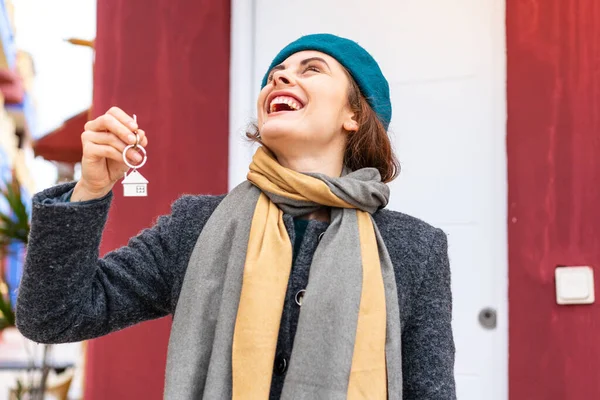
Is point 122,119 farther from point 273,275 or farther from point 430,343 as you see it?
point 430,343

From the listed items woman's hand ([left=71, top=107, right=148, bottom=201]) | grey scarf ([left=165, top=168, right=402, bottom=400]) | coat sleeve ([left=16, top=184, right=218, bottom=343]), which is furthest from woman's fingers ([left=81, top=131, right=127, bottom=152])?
grey scarf ([left=165, top=168, right=402, bottom=400])

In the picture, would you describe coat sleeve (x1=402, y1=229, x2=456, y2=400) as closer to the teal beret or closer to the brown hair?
the brown hair

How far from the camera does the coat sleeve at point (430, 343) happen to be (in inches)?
67.4

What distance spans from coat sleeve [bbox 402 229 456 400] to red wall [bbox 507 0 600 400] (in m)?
1.21

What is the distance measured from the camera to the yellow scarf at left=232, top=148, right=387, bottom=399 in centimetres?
160

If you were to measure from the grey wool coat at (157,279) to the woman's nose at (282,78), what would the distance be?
0.32 meters

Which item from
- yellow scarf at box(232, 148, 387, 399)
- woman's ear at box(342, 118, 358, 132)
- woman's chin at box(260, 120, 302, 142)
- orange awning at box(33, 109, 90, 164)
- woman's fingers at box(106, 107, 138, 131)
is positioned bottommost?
yellow scarf at box(232, 148, 387, 399)

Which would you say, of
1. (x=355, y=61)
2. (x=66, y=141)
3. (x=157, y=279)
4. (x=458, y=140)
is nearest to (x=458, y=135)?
(x=458, y=140)

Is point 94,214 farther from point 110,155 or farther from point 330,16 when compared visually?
point 330,16

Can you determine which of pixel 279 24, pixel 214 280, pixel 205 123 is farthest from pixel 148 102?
pixel 214 280

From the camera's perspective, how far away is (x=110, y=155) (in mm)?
1521

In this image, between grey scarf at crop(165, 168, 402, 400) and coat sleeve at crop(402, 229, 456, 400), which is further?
coat sleeve at crop(402, 229, 456, 400)

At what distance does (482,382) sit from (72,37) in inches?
125

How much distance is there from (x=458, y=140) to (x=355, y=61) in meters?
1.24
